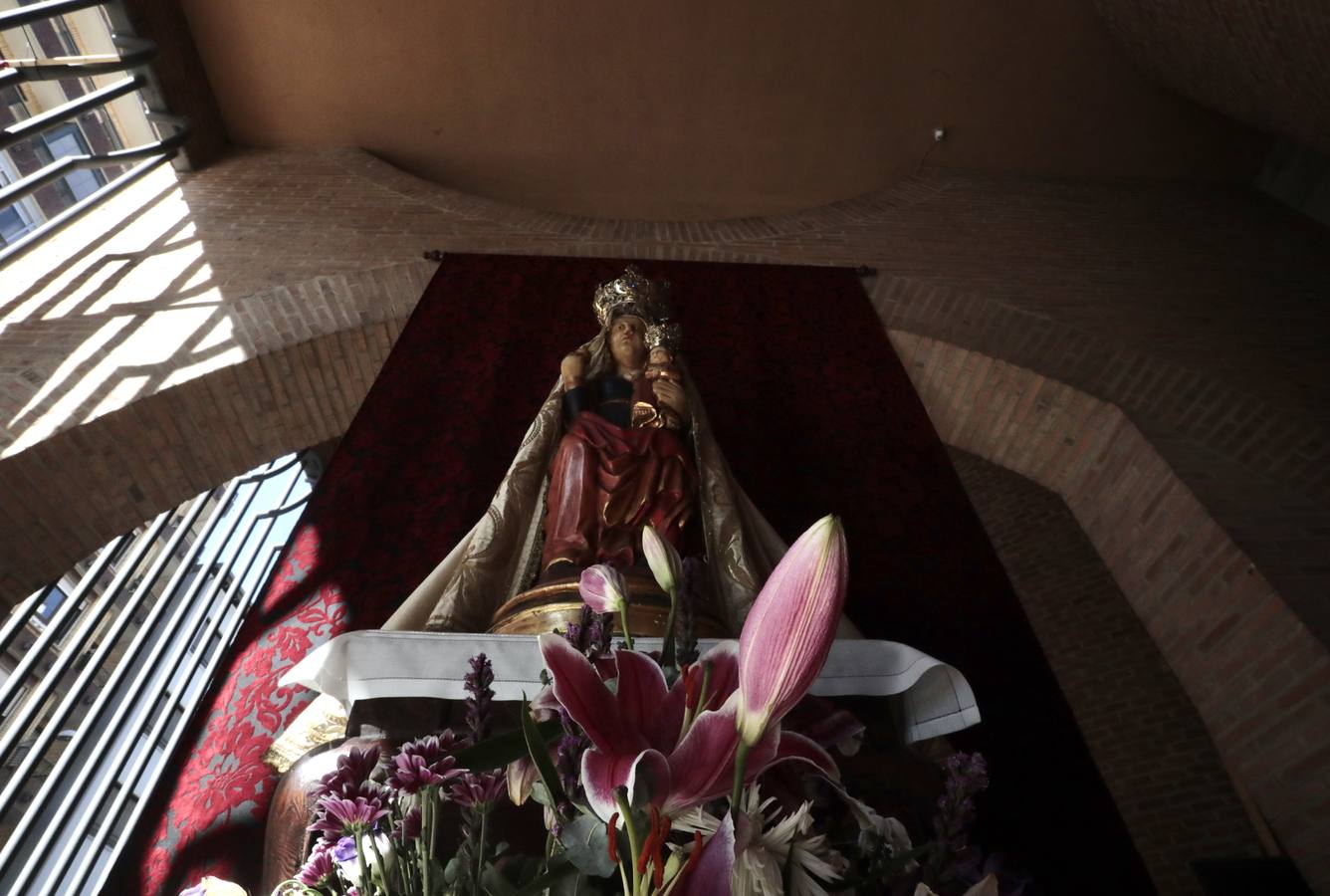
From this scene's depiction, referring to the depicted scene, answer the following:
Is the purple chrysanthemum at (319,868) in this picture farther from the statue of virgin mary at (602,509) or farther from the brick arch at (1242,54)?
the brick arch at (1242,54)

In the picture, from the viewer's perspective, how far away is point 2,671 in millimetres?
8453

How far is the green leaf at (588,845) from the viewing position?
786 mm

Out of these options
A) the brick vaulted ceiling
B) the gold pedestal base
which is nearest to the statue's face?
the gold pedestal base

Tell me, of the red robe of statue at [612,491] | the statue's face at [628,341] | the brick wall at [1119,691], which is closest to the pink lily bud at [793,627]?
the red robe of statue at [612,491]

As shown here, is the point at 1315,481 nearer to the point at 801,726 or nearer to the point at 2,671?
the point at 801,726

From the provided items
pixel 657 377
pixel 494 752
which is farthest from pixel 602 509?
pixel 494 752

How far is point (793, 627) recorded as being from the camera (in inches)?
25.6

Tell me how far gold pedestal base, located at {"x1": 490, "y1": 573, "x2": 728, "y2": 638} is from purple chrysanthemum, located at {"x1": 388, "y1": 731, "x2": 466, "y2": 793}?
1.23 metres

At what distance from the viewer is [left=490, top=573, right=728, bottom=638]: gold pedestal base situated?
6.79ft

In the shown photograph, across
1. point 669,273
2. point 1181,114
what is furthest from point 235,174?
point 1181,114

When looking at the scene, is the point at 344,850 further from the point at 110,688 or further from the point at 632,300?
the point at 110,688

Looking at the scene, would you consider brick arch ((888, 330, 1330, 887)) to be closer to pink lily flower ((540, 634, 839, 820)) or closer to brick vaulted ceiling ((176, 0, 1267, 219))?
brick vaulted ceiling ((176, 0, 1267, 219))

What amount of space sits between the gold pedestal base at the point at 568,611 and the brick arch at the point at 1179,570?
7.72 feet

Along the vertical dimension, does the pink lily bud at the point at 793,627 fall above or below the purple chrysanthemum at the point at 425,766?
above
